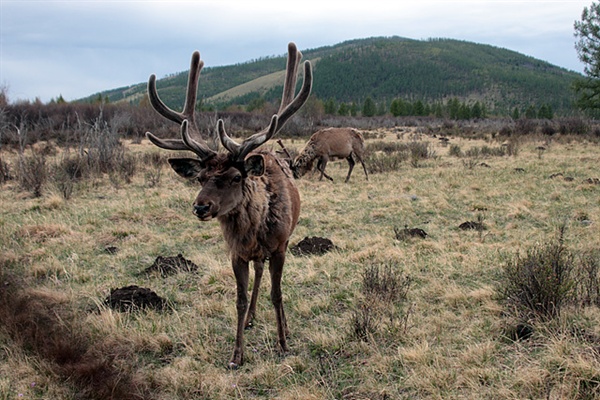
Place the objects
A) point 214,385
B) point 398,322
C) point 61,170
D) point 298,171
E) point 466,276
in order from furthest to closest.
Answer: point 298,171 → point 61,170 → point 466,276 → point 398,322 → point 214,385

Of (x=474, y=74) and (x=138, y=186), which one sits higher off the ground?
(x=474, y=74)

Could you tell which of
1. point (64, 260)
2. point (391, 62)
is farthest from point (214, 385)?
point (391, 62)

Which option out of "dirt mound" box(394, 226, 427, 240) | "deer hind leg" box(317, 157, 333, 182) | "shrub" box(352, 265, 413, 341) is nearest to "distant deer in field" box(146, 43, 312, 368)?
"shrub" box(352, 265, 413, 341)

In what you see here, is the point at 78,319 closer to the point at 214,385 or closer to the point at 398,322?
the point at 214,385

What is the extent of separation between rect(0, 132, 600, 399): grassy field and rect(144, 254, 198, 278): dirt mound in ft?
0.42

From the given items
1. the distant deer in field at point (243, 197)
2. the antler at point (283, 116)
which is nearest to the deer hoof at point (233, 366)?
the distant deer in field at point (243, 197)

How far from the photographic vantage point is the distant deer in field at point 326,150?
46.4 ft

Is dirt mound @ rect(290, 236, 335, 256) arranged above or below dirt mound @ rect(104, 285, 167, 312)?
above

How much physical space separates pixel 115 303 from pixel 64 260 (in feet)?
7.07

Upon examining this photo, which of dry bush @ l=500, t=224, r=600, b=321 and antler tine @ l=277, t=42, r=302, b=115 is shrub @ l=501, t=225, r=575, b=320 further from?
antler tine @ l=277, t=42, r=302, b=115

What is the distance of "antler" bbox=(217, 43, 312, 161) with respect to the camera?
355 cm

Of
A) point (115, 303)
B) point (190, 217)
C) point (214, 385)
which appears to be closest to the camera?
point (214, 385)

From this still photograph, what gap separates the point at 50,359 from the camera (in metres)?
3.54

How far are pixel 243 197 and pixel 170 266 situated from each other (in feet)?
9.17
